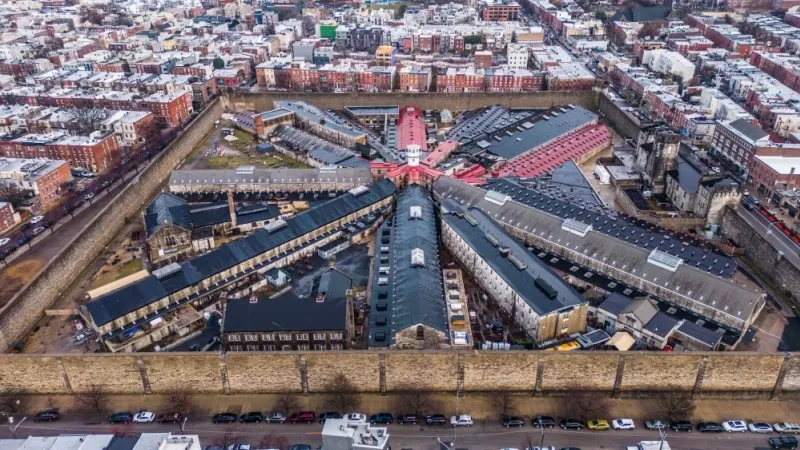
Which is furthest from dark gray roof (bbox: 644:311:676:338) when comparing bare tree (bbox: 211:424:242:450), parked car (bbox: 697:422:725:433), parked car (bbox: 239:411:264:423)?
bare tree (bbox: 211:424:242:450)

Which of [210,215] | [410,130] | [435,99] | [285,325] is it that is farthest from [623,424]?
[435,99]

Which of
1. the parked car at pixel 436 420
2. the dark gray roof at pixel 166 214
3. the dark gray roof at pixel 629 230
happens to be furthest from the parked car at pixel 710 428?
the dark gray roof at pixel 166 214

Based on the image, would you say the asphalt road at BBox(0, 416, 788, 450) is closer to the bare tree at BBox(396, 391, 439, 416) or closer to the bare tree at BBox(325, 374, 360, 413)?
the bare tree at BBox(396, 391, 439, 416)

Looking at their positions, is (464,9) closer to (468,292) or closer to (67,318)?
(468,292)

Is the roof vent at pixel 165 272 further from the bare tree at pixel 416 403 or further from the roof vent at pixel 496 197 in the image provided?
the roof vent at pixel 496 197

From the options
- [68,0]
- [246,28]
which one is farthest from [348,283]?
Result: [68,0]
